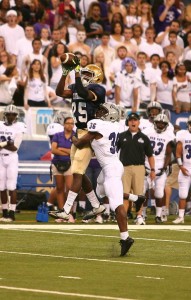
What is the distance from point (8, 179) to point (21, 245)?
434 cm

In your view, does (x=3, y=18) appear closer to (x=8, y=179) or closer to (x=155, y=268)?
(x=8, y=179)

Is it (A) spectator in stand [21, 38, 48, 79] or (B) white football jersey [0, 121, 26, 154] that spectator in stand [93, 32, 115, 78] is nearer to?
(A) spectator in stand [21, 38, 48, 79]

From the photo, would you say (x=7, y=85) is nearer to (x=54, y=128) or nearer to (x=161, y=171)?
(x=54, y=128)

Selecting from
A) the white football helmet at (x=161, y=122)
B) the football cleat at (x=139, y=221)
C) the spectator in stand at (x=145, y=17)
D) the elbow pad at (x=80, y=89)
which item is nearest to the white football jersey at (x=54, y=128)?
the white football helmet at (x=161, y=122)

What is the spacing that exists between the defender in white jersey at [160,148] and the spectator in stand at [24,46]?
3934 mm

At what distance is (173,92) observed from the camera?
71.7ft

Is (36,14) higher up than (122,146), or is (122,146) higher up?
(36,14)

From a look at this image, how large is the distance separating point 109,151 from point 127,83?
8.83m

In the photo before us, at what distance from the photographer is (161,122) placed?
18.1 m

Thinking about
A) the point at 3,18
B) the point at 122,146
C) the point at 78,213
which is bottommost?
the point at 78,213

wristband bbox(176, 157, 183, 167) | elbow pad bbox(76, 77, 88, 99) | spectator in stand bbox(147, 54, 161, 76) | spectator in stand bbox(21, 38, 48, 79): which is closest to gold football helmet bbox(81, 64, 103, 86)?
elbow pad bbox(76, 77, 88, 99)

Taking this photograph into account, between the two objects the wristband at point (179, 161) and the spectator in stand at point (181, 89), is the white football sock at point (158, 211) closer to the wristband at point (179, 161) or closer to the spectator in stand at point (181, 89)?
the wristband at point (179, 161)

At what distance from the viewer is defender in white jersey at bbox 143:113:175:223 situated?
710 inches

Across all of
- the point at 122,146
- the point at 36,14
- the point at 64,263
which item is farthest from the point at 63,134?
the point at 64,263
